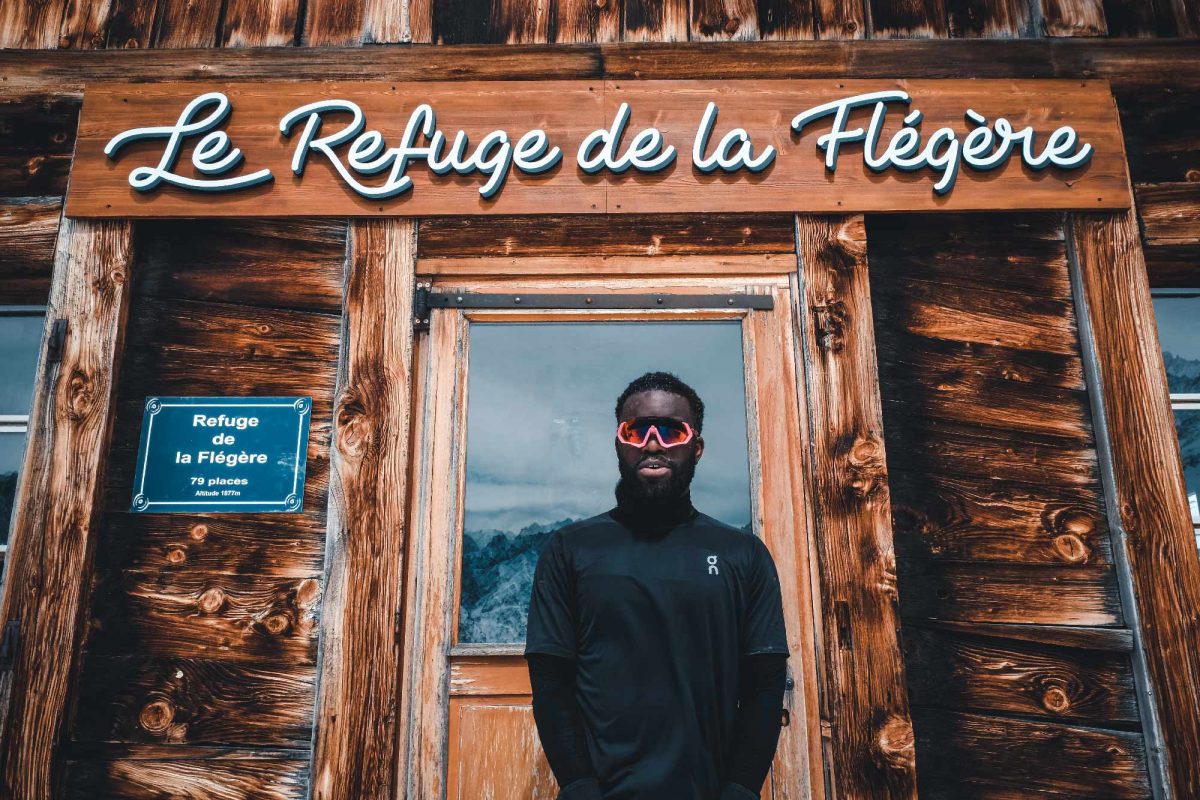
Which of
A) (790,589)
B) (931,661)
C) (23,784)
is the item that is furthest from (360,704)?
(931,661)

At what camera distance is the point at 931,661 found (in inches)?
114

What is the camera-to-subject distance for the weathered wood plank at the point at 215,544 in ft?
9.75

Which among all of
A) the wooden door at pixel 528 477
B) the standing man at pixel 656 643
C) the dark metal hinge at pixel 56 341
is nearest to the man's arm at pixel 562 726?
the standing man at pixel 656 643

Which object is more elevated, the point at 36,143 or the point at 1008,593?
the point at 36,143

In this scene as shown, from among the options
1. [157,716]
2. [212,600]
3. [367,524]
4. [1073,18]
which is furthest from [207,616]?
[1073,18]

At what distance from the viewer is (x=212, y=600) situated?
116 inches

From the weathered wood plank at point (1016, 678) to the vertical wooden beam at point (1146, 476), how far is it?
141mm

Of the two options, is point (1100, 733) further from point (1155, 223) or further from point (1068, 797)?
point (1155, 223)

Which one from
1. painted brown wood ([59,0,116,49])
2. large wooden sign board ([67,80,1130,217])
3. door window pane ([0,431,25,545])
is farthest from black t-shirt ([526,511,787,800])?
painted brown wood ([59,0,116,49])

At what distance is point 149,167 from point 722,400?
2726mm

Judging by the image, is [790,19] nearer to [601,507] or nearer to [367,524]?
[601,507]

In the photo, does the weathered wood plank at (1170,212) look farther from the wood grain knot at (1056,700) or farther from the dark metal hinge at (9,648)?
the dark metal hinge at (9,648)

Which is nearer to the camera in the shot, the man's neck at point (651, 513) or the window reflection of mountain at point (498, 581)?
the man's neck at point (651, 513)

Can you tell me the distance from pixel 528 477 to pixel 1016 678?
2.06 m
